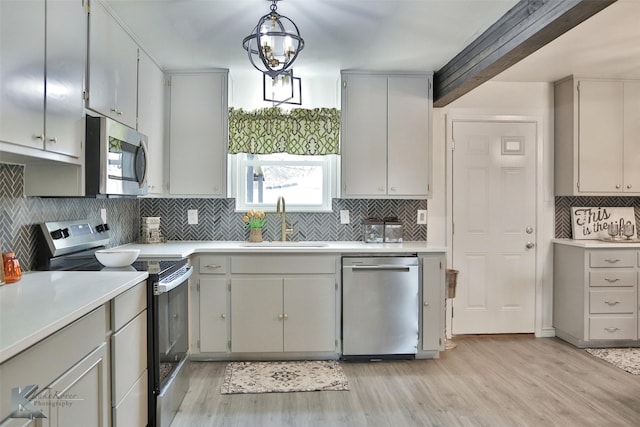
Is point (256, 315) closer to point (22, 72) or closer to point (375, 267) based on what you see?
point (375, 267)

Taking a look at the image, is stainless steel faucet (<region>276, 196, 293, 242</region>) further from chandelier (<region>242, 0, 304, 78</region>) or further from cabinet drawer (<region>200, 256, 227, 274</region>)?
chandelier (<region>242, 0, 304, 78</region>)

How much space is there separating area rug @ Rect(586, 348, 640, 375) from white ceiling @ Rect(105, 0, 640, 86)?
7.95ft

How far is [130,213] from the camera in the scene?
3.42 m

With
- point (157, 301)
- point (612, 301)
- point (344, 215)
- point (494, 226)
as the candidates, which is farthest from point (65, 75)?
point (612, 301)

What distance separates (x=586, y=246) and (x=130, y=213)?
12.8 feet

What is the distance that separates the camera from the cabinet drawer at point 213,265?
314 cm

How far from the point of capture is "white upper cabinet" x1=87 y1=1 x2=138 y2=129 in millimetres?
2119

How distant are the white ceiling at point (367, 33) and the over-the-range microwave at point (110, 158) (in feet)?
2.45

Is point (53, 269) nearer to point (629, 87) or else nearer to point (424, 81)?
point (424, 81)

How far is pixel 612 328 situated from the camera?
3.51 m

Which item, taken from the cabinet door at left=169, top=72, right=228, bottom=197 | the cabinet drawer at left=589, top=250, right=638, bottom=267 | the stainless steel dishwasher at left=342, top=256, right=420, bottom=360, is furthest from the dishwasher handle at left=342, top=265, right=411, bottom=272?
the cabinet drawer at left=589, top=250, right=638, bottom=267

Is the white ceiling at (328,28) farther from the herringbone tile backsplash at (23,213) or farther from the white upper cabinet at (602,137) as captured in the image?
the white upper cabinet at (602,137)

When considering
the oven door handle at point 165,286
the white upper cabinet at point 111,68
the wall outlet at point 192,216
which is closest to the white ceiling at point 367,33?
the white upper cabinet at point 111,68

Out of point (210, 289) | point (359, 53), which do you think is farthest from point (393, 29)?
point (210, 289)
